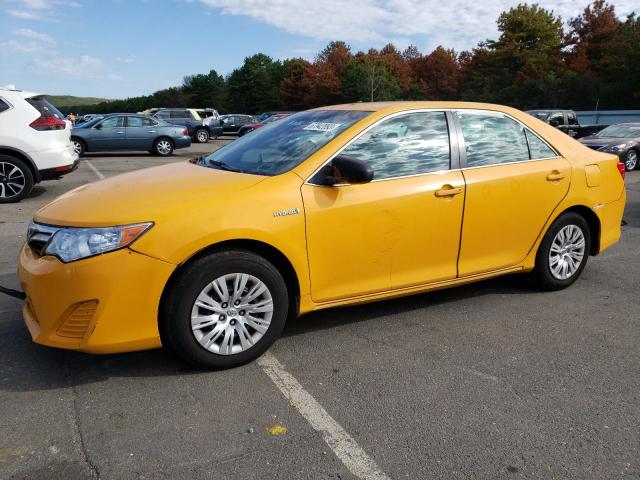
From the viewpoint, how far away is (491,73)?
57.6 meters

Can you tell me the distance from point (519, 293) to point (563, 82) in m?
48.0

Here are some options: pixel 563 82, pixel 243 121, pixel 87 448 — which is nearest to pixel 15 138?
pixel 87 448

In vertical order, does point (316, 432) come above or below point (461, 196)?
below

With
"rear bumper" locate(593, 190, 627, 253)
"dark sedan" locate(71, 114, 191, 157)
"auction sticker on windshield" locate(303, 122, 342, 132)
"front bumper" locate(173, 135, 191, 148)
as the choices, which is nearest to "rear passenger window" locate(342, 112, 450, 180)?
"auction sticker on windshield" locate(303, 122, 342, 132)

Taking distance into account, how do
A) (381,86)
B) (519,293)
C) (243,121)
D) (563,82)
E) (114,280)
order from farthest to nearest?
(381,86), (563,82), (243,121), (519,293), (114,280)

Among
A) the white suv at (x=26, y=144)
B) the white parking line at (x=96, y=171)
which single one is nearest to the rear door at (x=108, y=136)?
the white parking line at (x=96, y=171)

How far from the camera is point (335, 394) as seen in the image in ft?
9.85

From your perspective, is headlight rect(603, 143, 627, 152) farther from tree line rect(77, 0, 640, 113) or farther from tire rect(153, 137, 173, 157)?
tree line rect(77, 0, 640, 113)

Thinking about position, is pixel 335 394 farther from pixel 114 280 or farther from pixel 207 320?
pixel 114 280

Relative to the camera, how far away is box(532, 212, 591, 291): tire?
4469 millimetres

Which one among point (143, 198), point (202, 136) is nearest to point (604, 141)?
point (143, 198)

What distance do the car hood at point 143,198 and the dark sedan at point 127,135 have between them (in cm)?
1551

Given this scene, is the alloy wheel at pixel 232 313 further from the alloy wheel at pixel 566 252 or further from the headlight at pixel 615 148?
the headlight at pixel 615 148

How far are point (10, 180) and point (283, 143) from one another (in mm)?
6702
